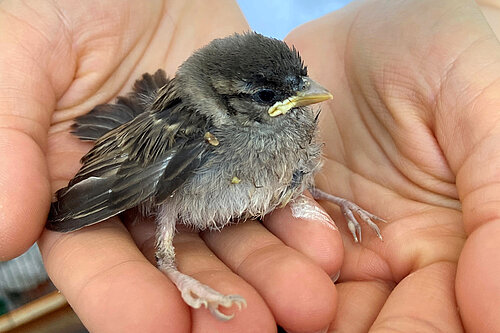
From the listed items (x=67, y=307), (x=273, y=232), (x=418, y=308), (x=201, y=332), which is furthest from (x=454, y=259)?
(x=67, y=307)

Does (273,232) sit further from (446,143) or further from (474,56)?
(474,56)

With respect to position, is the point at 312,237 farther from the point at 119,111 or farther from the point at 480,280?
the point at 119,111

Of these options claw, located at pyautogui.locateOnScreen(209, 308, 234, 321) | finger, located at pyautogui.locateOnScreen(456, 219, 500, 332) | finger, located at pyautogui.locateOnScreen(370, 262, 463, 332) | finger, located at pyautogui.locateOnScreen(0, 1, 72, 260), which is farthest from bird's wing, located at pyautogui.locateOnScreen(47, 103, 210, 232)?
finger, located at pyautogui.locateOnScreen(456, 219, 500, 332)

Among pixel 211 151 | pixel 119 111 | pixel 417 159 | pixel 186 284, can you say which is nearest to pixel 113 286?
pixel 186 284

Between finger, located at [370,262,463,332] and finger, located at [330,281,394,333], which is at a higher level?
finger, located at [370,262,463,332]

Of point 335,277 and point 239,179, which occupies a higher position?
point 239,179

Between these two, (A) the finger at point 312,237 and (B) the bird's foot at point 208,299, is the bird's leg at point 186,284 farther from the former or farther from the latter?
(A) the finger at point 312,237

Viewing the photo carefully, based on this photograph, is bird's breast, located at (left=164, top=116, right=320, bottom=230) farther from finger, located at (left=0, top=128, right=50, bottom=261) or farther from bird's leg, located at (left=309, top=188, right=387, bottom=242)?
finger, located at (left=0, top=128, right=50, bottom=261)
